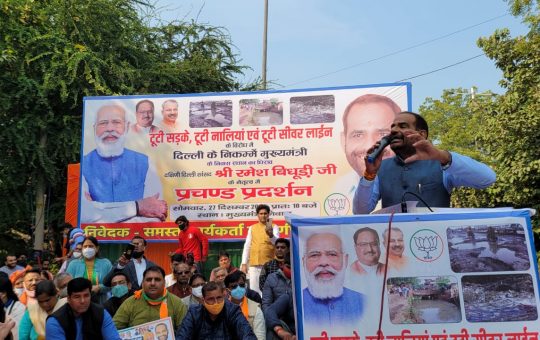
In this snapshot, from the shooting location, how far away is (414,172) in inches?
137

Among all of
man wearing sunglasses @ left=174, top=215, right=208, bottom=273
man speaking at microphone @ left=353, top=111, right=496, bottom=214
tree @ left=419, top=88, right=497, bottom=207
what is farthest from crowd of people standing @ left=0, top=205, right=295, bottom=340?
tree @ left=419, top=88, right=497, bottom=207

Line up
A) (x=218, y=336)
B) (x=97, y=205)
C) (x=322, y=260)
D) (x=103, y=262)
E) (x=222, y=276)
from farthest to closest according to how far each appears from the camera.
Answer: (x=97, y=205), (x=103, y=262), (x=222, y=276), (x=218, y=336), (x=322, y=260)

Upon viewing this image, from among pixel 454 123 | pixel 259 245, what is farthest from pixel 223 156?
pixel 454 123

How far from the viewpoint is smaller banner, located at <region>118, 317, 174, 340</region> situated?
16.8 feet

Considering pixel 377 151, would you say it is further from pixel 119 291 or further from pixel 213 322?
pixel 119 291

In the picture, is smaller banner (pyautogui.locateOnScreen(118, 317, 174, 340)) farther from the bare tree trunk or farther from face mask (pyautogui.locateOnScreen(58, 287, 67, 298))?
the bare tree trunk

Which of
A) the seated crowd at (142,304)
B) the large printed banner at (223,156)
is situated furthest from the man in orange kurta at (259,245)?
the seated crowd at (142,304)

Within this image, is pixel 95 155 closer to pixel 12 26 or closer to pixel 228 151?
pixel 228 151

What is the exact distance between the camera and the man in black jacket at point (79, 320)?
4.45 meters

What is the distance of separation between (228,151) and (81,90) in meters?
4.82

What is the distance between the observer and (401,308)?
2508 millimetres

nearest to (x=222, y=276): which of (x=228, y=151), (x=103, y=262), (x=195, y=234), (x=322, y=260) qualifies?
(x=103, y=262)

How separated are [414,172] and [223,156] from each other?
6.73 metres

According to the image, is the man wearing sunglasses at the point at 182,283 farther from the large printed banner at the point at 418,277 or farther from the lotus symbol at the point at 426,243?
the lotus symbol at the point at 426,243
